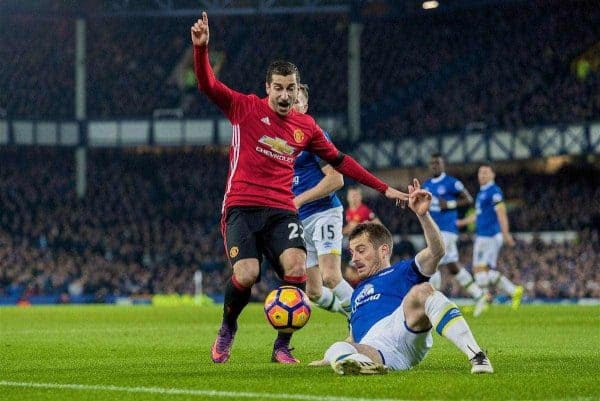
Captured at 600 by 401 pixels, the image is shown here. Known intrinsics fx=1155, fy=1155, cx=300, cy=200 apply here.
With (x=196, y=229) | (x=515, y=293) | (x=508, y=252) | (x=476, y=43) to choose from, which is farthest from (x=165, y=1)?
(x=515, y=293)

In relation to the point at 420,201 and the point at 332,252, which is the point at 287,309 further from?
the point at 332,252

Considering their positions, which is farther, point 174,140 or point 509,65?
point 174,140

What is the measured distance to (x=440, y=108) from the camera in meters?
45.3

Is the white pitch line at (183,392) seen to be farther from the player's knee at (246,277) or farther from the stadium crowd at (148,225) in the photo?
the stadium crowd at (148,225)

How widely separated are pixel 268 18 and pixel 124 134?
825 cm

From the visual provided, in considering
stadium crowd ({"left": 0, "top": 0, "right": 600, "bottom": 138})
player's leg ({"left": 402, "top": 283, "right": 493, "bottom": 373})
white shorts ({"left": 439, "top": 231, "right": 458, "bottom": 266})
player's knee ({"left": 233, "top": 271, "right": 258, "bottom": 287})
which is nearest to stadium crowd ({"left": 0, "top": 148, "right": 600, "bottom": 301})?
stadium crowd ({"left": 0, "top": 0, "right": 600, "bottom": 138})

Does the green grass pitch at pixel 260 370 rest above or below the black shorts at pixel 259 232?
below

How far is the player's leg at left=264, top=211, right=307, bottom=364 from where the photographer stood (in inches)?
350

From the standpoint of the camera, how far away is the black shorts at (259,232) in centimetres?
889

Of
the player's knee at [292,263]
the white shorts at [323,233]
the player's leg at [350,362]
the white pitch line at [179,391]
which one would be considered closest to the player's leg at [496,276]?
the white shorts at [323,233]

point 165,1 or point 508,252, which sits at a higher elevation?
point 165,1

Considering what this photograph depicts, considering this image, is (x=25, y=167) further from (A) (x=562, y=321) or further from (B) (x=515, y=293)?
(A) (x=562, y=321)

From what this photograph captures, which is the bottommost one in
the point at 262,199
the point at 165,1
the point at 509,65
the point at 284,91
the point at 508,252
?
the point at 508,252

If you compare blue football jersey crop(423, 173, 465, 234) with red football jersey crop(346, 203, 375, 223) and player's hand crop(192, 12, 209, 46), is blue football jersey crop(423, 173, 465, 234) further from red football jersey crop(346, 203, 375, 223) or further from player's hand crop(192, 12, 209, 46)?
player's hand crop(192, 12, 209, 46)
